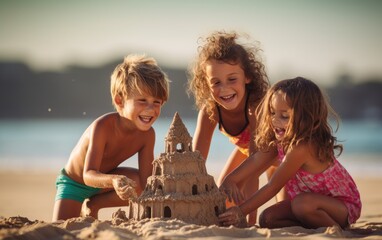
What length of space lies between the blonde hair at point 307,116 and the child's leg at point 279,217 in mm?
643

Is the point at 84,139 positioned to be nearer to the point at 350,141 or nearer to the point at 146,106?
the point at 146,106

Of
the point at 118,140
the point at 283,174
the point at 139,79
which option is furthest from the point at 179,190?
the point at 118,140

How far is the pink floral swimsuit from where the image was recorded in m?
5.94

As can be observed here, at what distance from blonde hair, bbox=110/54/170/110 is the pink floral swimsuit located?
147 centimetres

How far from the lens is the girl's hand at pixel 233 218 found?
18.7 ft

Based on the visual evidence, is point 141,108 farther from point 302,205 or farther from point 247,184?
point 247,184

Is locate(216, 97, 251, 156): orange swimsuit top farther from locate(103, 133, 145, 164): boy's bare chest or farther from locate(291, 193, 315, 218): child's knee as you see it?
locate(291, 193, 315, 218): child's knee

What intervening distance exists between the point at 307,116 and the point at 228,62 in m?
1.56

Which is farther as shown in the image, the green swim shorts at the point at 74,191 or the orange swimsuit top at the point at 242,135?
the orange swimsuit top at the point at 242,135

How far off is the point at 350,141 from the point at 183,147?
22.8 m

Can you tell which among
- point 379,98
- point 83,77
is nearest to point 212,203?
point 379,98

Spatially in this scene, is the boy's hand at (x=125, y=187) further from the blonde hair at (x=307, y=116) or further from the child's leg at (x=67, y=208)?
the child's leg at (x=67, y=208)

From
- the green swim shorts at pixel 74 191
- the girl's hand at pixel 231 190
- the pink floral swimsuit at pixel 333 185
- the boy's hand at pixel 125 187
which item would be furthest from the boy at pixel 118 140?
the pink floral swimsuit at pixel 333 185

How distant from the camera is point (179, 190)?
5555 mm
